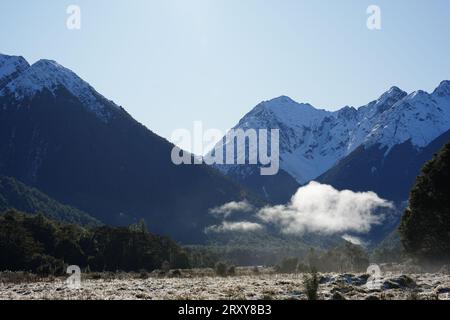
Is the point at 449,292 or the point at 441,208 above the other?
the point at 441,208

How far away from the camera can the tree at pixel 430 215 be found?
247 feet

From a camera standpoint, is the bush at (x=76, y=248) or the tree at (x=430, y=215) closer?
the tree at (x=430, y=215)

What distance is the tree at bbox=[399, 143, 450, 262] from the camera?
247 ft

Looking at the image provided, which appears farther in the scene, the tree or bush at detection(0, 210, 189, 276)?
bush at detection(0, 210, 189, 276)

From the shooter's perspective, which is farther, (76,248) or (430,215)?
(76,248)

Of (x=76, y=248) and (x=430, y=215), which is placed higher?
(x=430, y=215)

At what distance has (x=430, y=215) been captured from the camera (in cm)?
7769

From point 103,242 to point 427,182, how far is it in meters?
72.7
